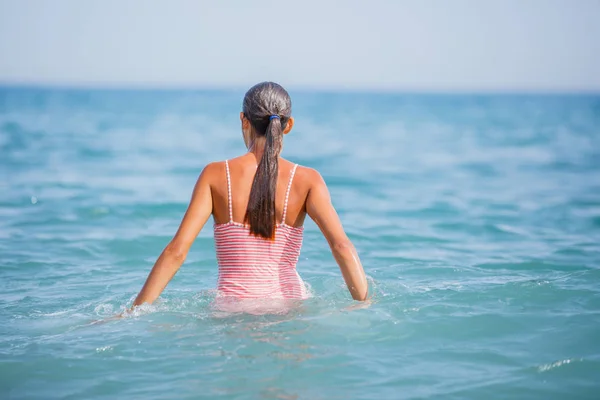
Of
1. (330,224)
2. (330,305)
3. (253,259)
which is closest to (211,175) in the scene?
(253,259)

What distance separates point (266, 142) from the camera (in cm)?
394

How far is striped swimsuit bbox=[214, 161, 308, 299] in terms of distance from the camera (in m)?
4.05

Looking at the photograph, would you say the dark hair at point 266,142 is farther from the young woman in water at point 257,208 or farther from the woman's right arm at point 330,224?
the woman's right arm at point 330,224

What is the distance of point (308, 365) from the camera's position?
12.1ft

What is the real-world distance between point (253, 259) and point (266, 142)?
2.16ft

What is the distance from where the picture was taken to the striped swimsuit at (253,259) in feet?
13.3

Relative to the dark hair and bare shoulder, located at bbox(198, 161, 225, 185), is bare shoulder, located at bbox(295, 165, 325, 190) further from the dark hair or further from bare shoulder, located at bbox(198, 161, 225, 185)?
bare shoulder, located at bbox(198, 161, 225, 185)

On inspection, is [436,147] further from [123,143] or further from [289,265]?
[289,265]

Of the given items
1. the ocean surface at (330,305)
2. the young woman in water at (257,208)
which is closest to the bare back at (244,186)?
the young woman in water at (257,208)

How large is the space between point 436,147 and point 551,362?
67.1 ft

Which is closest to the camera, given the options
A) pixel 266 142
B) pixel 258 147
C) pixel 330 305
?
pixel 266 142

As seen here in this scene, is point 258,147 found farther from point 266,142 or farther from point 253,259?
point 253,259

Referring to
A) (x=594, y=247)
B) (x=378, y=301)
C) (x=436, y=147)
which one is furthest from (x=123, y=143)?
(x=378, y=301)

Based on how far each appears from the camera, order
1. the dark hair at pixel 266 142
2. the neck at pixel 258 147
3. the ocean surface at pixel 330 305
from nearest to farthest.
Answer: the ocean surface at pixel 330 305 → the dark hair at pixel 266 142 → the neck at pixel 258 147
